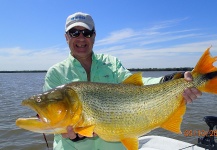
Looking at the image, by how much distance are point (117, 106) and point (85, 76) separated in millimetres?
1096

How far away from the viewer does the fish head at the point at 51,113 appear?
10.5ft

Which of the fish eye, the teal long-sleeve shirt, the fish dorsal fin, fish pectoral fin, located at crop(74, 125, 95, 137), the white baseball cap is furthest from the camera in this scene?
the white baseball cap

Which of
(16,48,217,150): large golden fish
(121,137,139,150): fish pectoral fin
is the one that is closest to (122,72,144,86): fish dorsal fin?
(16,48,217,150): large golden fish

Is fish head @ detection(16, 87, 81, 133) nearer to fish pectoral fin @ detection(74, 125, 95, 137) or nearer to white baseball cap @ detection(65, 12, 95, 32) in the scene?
fish pectoral fin @ detection(74, 125, 95, 137)

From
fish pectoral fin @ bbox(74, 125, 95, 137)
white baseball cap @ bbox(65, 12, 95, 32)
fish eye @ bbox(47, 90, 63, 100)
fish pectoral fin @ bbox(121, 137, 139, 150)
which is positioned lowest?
fish pectoral fin @ bbox(121, 137, 139, 150)

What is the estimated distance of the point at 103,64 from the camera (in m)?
4.43

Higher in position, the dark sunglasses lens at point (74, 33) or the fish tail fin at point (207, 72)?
the dark sunglasses lens at point (74, 33)

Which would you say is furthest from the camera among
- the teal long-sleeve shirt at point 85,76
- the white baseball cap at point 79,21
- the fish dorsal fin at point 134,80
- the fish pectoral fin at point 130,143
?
the white baseball cap at point 79,21

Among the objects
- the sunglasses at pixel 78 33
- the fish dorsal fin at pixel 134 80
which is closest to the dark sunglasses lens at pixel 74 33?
the sunglasses at pixel 78 33

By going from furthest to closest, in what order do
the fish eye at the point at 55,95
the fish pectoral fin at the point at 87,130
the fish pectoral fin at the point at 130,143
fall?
1. the fish pectoral fin at the point at 130,143
2. the fish eye at the point at 55,95
3. the fish pectoral fin at the point at 87,130

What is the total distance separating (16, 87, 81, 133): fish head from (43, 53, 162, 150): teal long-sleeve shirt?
32.3 inches

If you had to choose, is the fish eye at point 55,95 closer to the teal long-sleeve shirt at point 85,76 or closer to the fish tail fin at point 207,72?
the teal long-sleeve shirt at point 85,76

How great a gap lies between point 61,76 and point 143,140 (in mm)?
4250

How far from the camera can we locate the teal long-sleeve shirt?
4.07 metres
